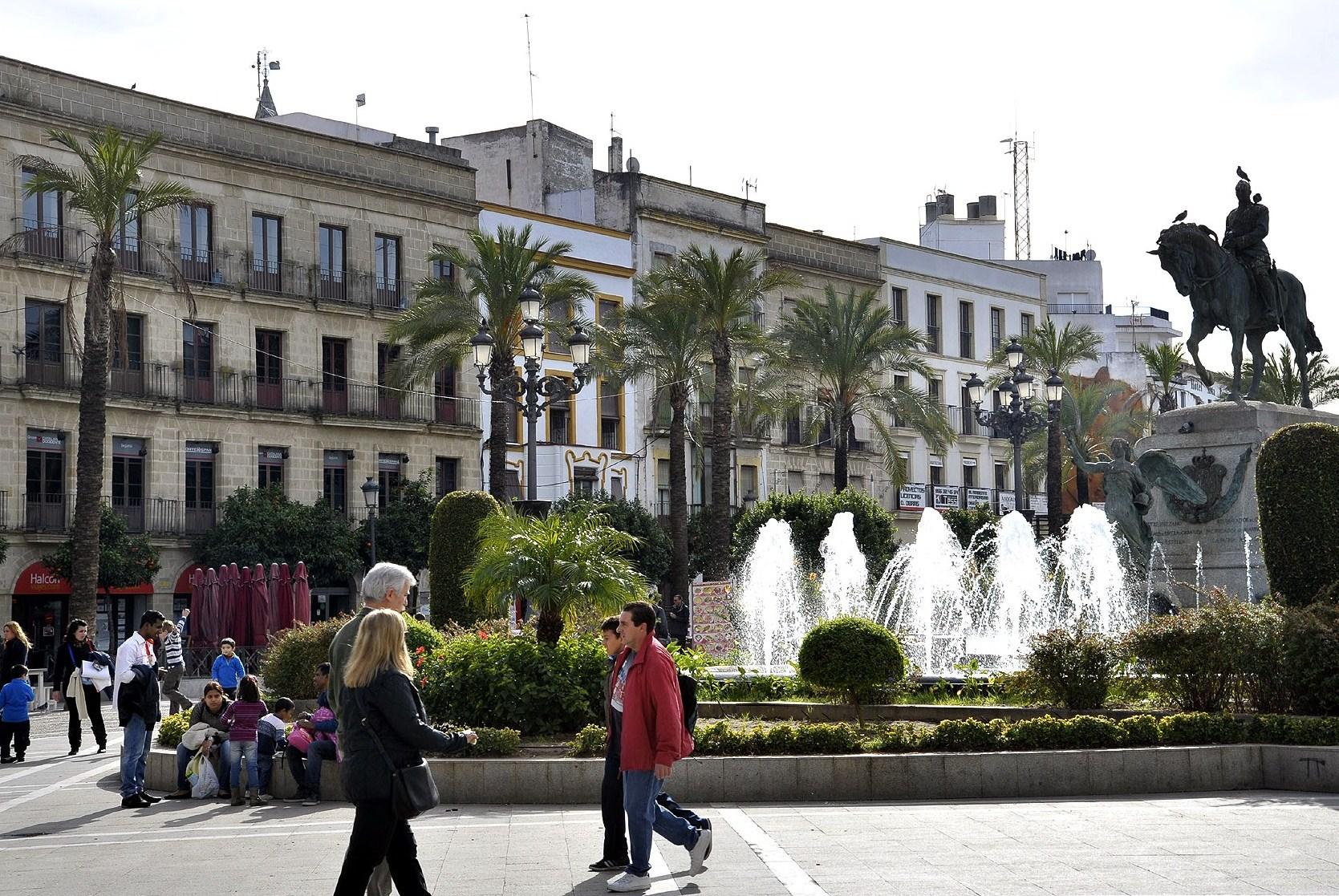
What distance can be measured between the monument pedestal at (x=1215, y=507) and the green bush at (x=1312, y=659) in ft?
22.9

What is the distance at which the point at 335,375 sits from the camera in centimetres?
4459

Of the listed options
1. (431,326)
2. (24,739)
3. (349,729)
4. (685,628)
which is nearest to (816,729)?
(349,729)

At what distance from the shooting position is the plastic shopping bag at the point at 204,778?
14.5 meters

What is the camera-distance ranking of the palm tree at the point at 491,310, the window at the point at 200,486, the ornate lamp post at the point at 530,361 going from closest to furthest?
1. the ornate lamp post at the point at 530,361
2. the palm tree at the point at 491,310
3. the window at the point at 200,486

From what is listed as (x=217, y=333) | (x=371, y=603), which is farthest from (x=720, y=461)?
(x=371, y=603)

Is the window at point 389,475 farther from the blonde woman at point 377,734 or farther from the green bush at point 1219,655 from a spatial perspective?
the blonde woman at point 377,734

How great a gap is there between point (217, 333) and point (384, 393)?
5.27 meters

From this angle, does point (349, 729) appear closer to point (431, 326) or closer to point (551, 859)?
point (551, 859)

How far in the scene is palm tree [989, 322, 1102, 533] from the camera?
48.6m

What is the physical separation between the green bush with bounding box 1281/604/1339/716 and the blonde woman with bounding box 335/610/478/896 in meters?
9.12

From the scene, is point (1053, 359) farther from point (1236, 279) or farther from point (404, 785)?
point (404, 785)

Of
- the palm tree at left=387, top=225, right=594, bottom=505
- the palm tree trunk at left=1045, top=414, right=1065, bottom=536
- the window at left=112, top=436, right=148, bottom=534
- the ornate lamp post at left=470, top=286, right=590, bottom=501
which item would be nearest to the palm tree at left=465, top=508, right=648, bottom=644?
the ornate lamp post at left=470, top=286, right=590, bottom=501

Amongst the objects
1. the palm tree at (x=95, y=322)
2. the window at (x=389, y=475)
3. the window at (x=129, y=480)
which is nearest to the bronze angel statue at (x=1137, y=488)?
the palm tree at (x=95, y=322)

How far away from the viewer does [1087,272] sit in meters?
81.9
